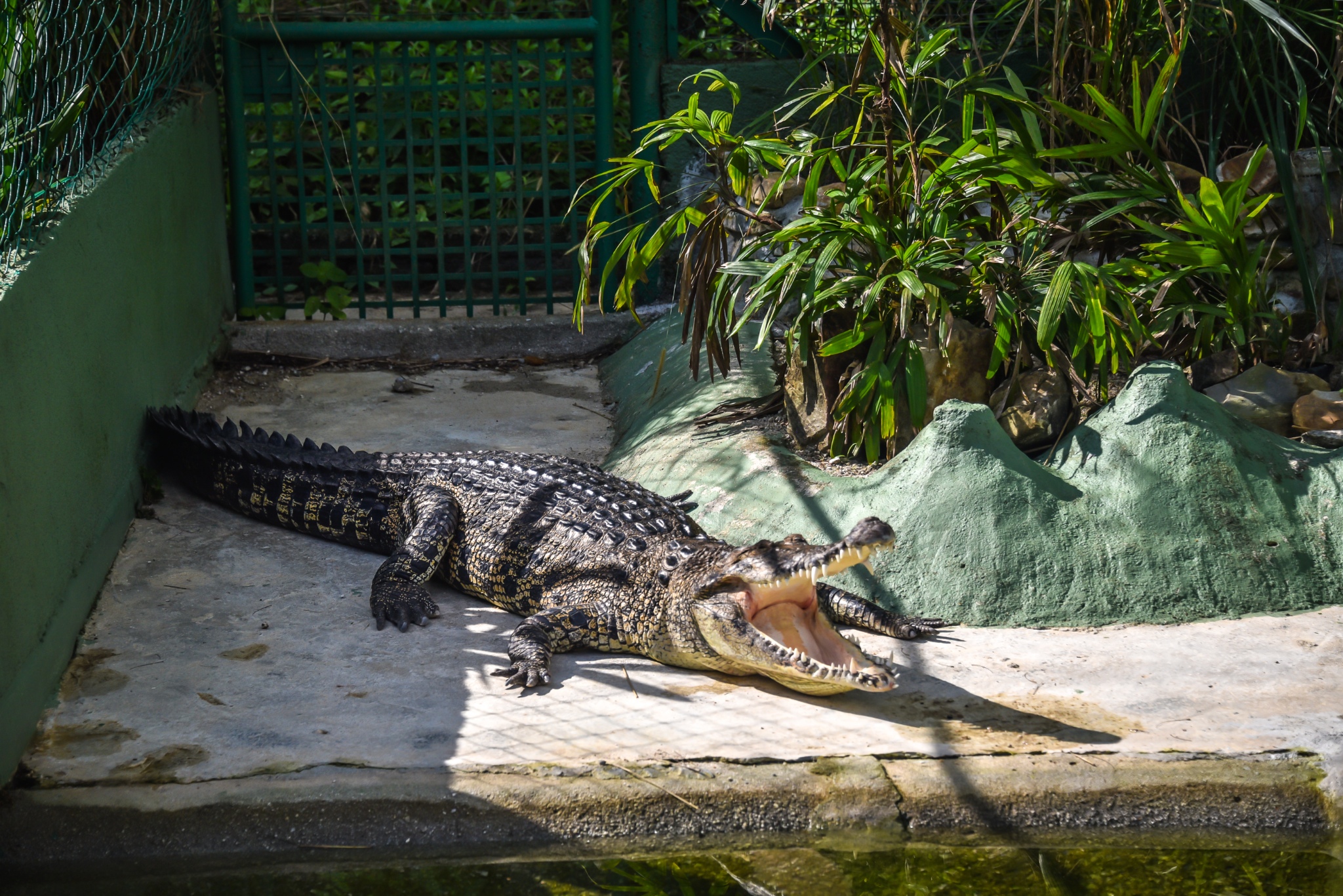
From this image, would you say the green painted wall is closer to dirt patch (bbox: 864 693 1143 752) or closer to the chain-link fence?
the chain-link fence

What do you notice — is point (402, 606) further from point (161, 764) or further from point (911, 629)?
point (911, 629)

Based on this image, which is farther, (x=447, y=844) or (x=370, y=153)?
(x=370, y=153)

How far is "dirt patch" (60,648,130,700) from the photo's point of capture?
3.09 meters

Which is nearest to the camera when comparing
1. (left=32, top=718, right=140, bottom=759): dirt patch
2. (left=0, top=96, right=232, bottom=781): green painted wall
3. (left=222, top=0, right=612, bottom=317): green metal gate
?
(left=32, top=718, right=140, bottom=759): dirt patch

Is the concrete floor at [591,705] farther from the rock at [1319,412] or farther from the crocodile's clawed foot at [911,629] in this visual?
the rock at [1319,412]


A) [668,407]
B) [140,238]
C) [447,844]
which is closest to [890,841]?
[447,844]

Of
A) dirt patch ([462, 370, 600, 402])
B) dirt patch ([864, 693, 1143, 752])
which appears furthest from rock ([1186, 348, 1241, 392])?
dirt patch ([462, 370, 600, 402])

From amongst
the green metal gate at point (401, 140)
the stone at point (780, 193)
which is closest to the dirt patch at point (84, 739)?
the stone at point (780, 193)

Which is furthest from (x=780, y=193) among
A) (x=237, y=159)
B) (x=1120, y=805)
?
(x=1120, y=805)

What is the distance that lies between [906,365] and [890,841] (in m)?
1.74

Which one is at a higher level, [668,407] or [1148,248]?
[1148,248]

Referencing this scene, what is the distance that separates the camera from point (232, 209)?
648cm

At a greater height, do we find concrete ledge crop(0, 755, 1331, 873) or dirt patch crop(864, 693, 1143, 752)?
dirt patch crop(864, 693, 1143, 752)

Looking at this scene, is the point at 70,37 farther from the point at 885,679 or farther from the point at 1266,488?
the point at 1266,488
